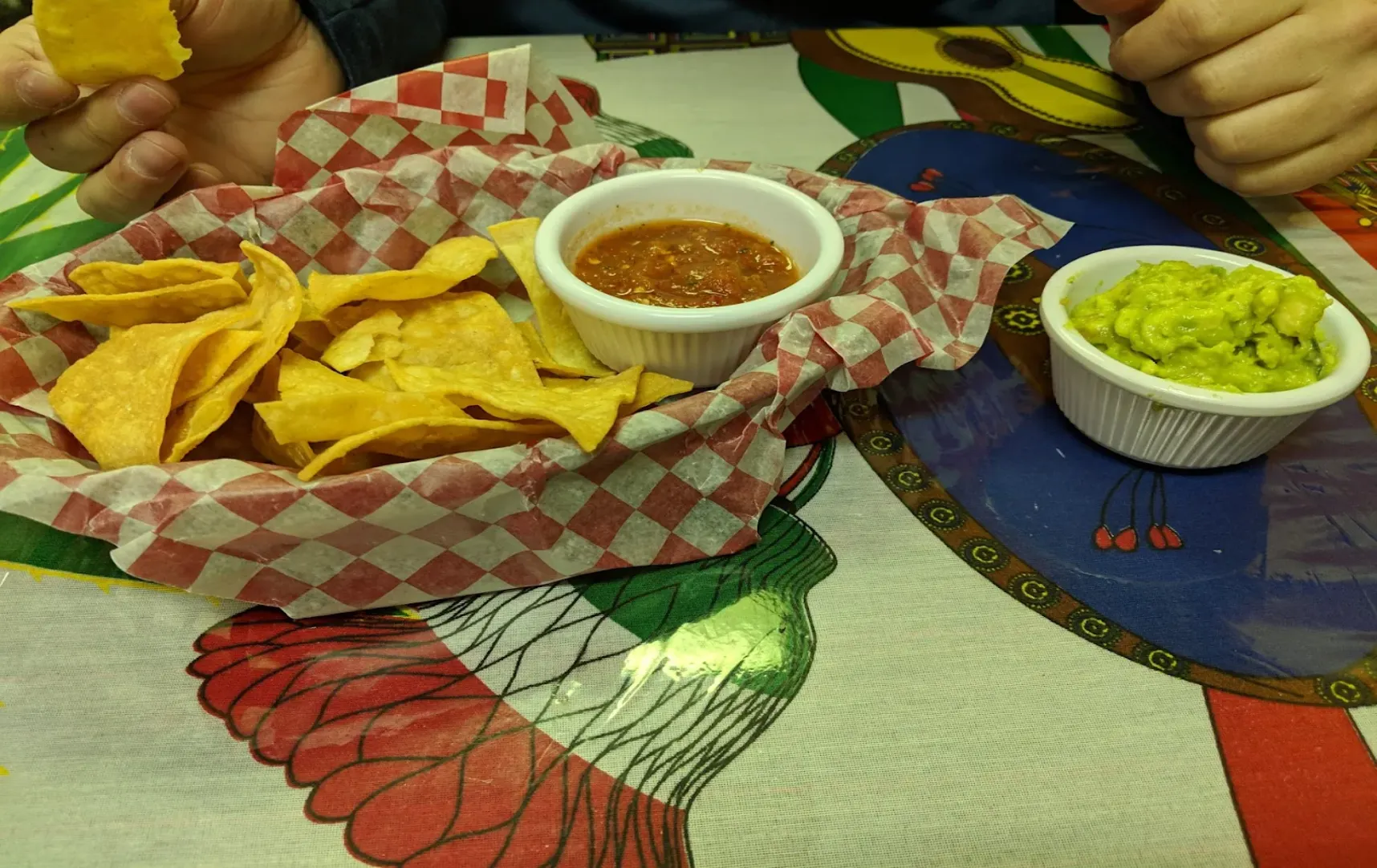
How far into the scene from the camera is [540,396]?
1.38 meters

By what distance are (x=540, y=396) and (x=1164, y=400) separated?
109cm

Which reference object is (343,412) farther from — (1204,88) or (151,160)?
(1204,88)

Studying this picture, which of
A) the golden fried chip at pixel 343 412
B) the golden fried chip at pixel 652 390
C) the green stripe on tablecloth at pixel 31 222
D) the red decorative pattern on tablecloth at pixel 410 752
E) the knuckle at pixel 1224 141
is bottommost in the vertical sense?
the red decorative pattern on tablecloth at pixel 410 752

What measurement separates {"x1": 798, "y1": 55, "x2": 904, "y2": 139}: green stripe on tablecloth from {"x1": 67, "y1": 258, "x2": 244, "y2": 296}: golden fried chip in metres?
1.91

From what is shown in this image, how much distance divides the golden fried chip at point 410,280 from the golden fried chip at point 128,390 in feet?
0.50

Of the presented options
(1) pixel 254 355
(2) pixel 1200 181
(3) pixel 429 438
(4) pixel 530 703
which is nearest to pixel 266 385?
(1) pixel 254 355

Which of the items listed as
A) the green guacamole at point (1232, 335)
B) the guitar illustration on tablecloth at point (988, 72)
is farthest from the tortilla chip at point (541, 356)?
the guitar illustration on tablecloth at point (988, 72)

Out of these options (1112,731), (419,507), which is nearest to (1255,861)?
(1112,731)

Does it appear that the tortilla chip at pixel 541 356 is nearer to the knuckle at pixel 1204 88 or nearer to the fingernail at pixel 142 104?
the fingernail at pixel 142 104

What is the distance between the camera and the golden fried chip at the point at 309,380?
1.42 metres

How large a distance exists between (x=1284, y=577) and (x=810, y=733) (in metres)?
0.92

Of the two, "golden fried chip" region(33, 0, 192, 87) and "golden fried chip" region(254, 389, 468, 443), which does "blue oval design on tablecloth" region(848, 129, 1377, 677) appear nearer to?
"golden fried chip" region(254, 389, 468, 443)

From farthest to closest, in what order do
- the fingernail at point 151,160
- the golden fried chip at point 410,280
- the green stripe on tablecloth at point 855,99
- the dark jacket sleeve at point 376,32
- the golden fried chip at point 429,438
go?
the green stripe on tablecloth at point 855,99
the dark jacket sleeve at point 376,32
the fingernail at point 151,160
the golden fried chip at point 410,280
the golden fried chip at point 429,438

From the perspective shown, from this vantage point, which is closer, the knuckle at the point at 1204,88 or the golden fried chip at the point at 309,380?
the golden fried chip at the point at 309,380
